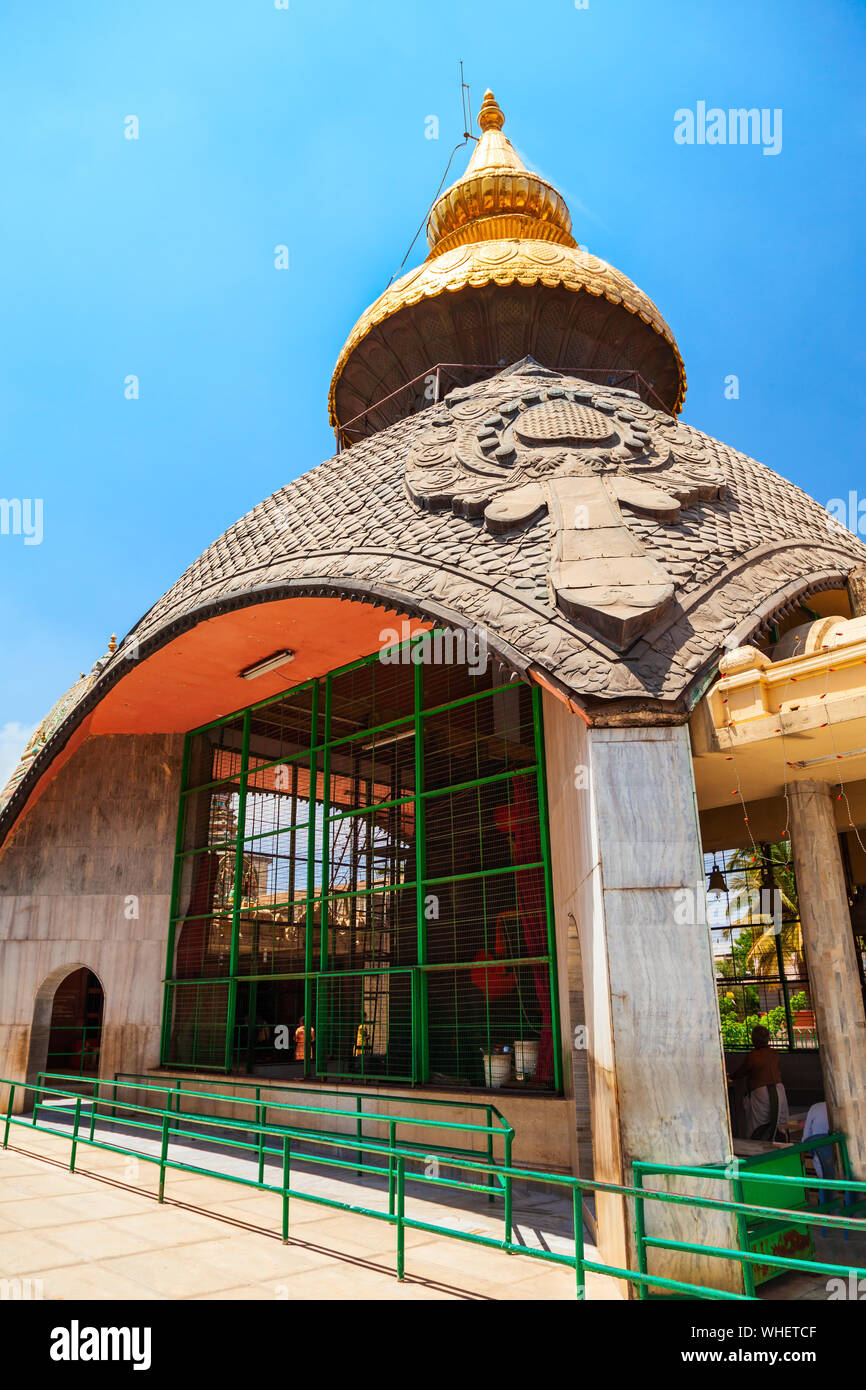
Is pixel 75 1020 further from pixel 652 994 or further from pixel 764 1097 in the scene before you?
pixel 652 994

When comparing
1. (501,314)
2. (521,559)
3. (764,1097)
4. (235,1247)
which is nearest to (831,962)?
(764,1097)

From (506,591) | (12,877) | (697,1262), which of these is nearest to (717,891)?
(506,591)

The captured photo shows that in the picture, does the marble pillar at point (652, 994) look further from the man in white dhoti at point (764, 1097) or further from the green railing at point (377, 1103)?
the man in white dhoti at point (764, 1097)

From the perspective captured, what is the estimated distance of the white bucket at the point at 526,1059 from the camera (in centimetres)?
994

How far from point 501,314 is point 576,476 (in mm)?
6146

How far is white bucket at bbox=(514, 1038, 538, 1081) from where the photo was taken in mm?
9938

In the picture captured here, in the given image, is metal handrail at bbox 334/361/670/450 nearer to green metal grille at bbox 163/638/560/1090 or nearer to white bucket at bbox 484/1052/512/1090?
green metal grille at bbox 163/638/560/1090

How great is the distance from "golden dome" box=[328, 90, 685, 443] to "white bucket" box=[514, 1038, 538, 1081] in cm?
931

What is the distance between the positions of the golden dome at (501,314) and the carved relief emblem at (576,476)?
9.64 feet

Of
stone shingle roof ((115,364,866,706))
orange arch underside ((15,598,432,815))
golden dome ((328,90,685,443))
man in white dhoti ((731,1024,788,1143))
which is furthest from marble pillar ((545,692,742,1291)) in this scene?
golden dome ((328,90,685,443))

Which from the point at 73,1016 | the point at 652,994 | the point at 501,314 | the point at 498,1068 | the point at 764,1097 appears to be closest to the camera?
the point at 652,994

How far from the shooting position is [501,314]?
13742mm

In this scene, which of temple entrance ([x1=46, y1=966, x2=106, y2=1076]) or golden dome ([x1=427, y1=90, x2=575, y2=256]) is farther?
temple entrance ([x1=46, y1=966, x2=106, y2=1076])

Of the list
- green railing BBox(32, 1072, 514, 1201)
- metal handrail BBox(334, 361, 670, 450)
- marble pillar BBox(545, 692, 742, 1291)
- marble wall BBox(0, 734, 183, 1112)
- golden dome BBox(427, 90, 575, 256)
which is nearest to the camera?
marble pillar BBox(545, 692, 742, 1291)
